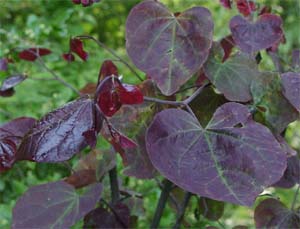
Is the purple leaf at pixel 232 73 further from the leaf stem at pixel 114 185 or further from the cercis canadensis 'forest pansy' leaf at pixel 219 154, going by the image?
the leaf stem at pixel 114 185

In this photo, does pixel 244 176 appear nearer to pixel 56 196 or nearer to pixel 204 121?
pixel 204 121

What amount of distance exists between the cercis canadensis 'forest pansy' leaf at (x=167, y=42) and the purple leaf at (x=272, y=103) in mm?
128

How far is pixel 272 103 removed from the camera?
90 centimetres

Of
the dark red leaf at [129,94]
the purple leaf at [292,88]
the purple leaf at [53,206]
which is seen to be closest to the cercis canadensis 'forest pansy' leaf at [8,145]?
the purple leaf at [53,206]

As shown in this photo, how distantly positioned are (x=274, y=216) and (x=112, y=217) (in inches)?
10.4

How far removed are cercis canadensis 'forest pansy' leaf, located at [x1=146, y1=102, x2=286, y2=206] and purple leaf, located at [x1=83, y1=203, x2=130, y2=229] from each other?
0.23m

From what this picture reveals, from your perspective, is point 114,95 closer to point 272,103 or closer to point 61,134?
point 61,134

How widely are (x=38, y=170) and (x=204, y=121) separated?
0.47 m

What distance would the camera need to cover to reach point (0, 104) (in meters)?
1.87

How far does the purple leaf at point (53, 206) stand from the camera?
82cm

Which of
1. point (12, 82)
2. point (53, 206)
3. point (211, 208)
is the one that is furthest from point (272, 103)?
point (12, 82)

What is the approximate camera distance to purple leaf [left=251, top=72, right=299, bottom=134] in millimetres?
887

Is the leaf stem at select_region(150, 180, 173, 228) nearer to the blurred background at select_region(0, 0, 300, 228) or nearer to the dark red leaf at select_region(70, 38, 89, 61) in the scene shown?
the blurred background at select_region(0, 0, 300, 228)

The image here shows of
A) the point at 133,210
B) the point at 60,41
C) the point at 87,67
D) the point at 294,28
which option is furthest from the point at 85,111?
the point at 294,28
